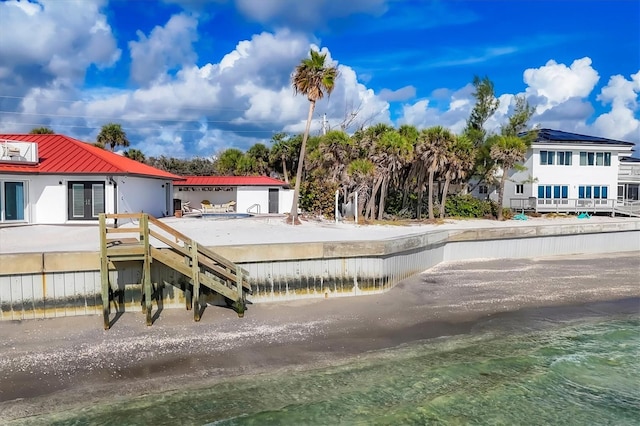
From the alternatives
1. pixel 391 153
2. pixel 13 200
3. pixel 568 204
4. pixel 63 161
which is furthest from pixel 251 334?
pixel 568 204

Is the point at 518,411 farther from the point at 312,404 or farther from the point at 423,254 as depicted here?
the point at 423,254

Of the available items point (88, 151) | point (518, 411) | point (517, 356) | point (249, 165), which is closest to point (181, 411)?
point (518, 411)

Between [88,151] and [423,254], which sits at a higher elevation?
[88,151]

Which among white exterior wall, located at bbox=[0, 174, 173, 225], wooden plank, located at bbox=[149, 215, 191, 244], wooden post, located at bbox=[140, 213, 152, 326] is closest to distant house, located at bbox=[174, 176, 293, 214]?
white exterior wall, located at bbox=[0, 174, 173, 225]

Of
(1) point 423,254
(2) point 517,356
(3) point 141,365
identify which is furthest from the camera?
(1) point 423,254

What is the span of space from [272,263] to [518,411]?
6869mm

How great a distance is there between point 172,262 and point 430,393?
244 inches

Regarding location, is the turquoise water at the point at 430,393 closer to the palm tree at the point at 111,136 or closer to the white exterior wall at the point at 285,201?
the white exterior wall at the point at 285,201

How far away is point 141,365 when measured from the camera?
8.27 meters

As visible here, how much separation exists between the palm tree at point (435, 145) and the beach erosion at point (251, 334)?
12.7 m

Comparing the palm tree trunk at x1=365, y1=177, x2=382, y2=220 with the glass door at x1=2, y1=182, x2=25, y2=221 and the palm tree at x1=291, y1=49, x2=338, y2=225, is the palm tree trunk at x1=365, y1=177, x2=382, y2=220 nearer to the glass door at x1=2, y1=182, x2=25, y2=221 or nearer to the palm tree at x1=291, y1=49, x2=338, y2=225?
the palm tree at x1=291, y1=49, x2=338, y2=225

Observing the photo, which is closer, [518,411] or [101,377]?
[518,411]

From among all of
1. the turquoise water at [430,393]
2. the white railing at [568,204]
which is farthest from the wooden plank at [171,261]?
the white railing at [568,204]

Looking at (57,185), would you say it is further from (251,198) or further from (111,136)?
(111,136)
